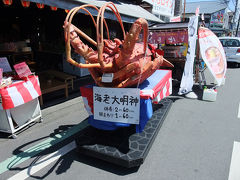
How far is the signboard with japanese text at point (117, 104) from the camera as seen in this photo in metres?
2.19

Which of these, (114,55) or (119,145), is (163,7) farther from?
(119,145)

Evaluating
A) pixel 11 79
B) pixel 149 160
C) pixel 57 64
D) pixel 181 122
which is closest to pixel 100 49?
pixel 149 160

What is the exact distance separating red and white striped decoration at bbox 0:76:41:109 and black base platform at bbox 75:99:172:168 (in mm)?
1350

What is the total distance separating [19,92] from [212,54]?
17.8 ft

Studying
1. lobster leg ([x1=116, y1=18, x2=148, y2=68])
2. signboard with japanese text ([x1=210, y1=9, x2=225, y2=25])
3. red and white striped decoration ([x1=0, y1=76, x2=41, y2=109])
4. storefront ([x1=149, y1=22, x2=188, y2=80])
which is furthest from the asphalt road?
signboard with japanese text ([x1=210, y1=9, x2=225, y2=25])

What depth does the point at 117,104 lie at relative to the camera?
2293mm

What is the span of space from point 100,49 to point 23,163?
81.6 inches

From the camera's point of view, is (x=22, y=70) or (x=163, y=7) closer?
(x=22, y=70)

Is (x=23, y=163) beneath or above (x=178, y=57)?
beneath

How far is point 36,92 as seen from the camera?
339 centimetres

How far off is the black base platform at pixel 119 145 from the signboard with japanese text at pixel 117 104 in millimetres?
397

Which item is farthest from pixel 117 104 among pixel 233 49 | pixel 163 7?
pixel 163 7

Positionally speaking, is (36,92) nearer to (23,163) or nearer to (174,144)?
(23,163)

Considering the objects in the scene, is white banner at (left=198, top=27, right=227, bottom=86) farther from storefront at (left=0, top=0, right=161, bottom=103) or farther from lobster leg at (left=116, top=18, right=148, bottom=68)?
lobster leg at (left=116, top=18, right=148, bottom=68)
